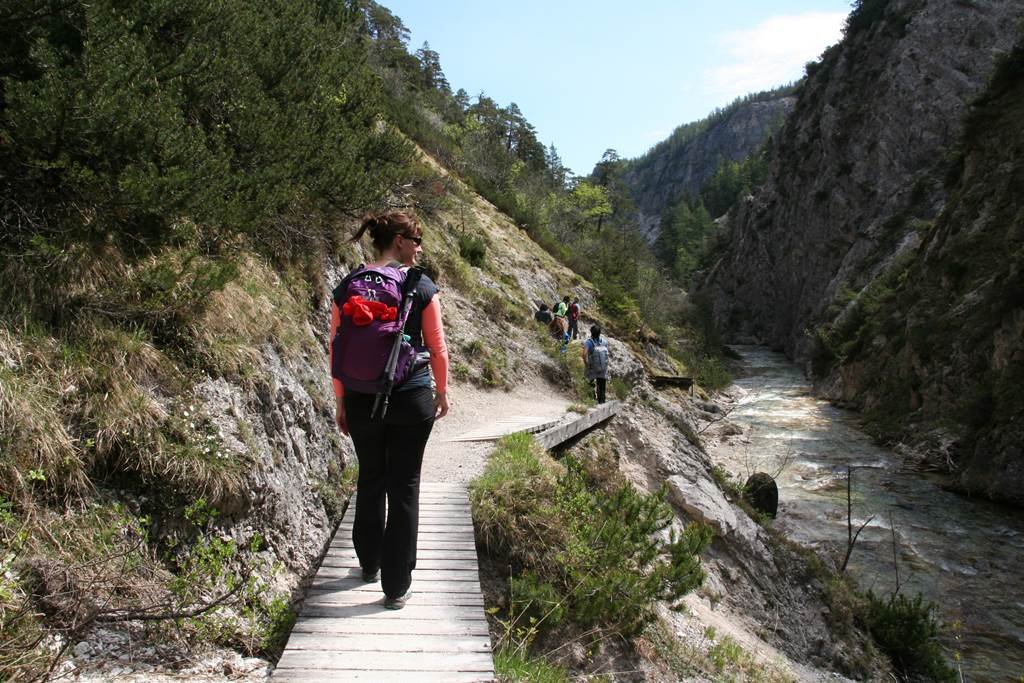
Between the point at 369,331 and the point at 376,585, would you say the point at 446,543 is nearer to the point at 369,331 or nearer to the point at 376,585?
the point at 376,585

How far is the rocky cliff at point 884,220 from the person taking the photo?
22.9 meters

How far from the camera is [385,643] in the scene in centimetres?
331

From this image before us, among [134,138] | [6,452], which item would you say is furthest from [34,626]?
[134,138]

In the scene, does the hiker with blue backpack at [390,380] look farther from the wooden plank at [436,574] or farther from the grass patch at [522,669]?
the grass patch at [522,669]

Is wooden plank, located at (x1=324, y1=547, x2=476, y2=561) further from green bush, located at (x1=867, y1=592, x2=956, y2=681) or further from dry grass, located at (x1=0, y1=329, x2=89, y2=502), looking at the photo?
green bush, located at (x1=867, y1=592, x2=956, y2=681)

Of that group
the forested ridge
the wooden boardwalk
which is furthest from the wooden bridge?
the forested ridge

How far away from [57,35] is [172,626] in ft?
14.8

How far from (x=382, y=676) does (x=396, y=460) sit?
113cm

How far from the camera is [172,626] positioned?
3.07 meters

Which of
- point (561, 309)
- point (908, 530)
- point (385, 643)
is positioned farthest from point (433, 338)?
point (908, 530)

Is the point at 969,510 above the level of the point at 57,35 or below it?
below

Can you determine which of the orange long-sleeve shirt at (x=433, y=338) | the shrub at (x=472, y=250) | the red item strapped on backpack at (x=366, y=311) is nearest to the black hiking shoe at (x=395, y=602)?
the orange long-sleeve shirt at (x=433, y=338)

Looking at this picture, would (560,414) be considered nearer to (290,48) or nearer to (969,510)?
(290,48)

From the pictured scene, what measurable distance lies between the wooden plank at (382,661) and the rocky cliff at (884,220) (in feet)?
58.9
